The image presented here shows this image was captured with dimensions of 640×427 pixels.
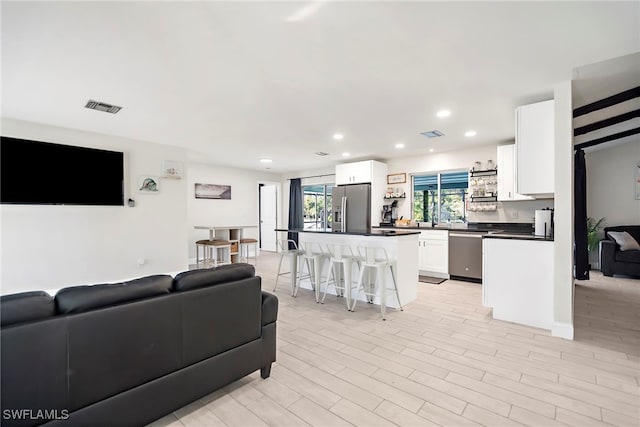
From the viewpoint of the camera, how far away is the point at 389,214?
21.3ft

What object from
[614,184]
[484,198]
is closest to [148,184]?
[484,198]

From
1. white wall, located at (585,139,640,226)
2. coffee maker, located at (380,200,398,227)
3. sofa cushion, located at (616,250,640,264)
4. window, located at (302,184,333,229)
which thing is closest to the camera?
sofa cushion, located at (616,250,640,264)

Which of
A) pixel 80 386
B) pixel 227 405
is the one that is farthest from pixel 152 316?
pixel 227 405

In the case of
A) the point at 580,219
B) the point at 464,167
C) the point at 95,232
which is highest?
the point at 464,167

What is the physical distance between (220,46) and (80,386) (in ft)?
7.38

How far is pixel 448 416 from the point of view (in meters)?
1.76

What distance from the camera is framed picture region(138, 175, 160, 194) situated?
5.03m

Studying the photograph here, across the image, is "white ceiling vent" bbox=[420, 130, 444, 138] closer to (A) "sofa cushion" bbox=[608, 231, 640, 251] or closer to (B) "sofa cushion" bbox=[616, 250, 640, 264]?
(A) "sofa cushion" bbox=[608, 231, 640, 251]

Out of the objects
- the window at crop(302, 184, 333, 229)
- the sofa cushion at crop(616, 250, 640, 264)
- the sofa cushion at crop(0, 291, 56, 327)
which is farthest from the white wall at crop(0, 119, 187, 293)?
the sofa cushion at crop(616, 250, 640, 264)

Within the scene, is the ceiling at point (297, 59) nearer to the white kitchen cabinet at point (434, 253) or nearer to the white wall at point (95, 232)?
the white wall at point (95, 232)

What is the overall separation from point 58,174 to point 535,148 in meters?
6.12

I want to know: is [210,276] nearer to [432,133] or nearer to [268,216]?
[432,133]

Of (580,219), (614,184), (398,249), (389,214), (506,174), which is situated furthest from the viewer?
(389,214)

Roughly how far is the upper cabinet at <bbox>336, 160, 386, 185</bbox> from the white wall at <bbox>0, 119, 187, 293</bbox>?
11.0ft
